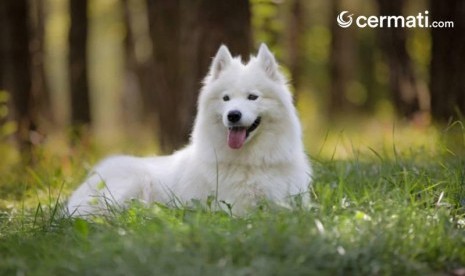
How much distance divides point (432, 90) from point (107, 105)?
1443 inches

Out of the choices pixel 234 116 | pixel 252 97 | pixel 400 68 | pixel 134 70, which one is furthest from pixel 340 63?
pixel 234 116

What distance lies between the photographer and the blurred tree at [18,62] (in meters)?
12.2

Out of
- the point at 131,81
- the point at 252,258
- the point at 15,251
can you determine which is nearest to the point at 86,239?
the point at 15,251

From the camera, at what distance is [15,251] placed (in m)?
5.16

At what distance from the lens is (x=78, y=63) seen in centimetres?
1439

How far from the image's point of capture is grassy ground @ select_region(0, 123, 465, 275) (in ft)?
14.6

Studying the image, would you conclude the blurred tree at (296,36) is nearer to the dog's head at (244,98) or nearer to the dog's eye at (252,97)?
the dog's head at (244,98)

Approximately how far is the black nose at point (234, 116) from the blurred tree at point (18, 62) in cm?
669

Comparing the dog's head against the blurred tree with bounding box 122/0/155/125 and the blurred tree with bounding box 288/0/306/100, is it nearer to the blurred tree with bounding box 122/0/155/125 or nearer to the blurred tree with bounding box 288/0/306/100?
the blurred tree with bounding box 122/0/155/125

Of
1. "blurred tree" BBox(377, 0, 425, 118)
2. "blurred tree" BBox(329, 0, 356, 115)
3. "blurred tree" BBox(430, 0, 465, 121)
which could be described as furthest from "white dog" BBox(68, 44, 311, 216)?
"blurred tree" BBox(329, 0, 356, 115)

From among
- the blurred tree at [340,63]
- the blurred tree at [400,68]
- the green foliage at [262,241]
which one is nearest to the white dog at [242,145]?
the green foliage at [262,241]

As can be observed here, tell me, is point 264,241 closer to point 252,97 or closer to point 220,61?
point 252,97

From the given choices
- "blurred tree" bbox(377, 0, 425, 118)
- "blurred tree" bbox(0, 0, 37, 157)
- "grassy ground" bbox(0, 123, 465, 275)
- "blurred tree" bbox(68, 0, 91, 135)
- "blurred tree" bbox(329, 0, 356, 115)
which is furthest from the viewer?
"blurred tree" bbox(329, 0, 356, 115)

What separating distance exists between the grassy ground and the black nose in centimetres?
96
